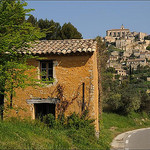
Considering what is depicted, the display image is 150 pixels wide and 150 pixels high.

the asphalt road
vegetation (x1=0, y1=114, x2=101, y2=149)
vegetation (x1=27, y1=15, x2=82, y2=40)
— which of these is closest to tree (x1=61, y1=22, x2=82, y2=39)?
vegetation (x1=27, y1=15, x2=82, y2=40)

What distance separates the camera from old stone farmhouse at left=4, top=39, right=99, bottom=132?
11922mm

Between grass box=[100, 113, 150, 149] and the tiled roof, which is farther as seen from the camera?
grass box=[100, 113, 150, 149]

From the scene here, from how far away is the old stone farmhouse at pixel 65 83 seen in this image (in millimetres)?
11922

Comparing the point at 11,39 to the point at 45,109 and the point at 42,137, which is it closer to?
the point at 42,137

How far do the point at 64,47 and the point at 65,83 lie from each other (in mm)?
1729

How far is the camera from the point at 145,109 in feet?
108

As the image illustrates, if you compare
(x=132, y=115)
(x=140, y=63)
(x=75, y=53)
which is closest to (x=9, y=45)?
(x=75, y=53)

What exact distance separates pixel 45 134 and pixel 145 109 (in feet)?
82.2

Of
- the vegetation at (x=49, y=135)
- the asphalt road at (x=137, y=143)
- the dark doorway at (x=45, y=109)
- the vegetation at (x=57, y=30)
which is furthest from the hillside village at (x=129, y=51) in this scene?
the vegetation at (x=49, y=135)

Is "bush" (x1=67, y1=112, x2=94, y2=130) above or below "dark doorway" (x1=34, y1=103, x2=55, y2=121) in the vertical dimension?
below

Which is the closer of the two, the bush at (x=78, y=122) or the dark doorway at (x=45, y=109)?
the bush at (x=78, y=122)

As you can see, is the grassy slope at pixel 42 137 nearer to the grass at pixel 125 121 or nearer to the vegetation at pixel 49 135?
the vegetation at pixel 49 135

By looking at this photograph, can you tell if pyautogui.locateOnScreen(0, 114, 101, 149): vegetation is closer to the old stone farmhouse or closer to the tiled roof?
the old stone farmhouse

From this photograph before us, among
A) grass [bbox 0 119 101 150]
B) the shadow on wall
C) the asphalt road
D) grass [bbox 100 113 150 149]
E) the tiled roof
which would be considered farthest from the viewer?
grass [bbox 100 113 150 149]
